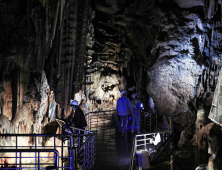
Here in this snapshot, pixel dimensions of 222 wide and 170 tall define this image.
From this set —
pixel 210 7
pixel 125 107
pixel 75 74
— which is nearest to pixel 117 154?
pixel 125 107

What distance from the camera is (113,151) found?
6207 millimetres

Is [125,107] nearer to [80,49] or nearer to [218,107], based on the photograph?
[80,49]

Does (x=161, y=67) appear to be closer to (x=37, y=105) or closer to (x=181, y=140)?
(x=181, y=140)

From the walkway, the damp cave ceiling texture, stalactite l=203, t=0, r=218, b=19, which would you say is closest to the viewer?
the walkway

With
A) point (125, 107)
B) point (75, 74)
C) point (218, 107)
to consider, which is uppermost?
point (75, 74)

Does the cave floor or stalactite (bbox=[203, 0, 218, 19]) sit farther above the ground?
stalactite (bbox=[203, 0, 218, 19])

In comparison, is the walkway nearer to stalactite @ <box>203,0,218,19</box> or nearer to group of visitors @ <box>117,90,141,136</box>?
group of visitors @ <box>117,90,141,136</box>

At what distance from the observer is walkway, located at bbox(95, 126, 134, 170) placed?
5174 mm

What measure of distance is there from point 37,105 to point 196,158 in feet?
19.2

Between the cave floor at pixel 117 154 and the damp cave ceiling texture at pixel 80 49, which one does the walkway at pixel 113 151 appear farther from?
the damp cave ceiling texture at pixel 80 49

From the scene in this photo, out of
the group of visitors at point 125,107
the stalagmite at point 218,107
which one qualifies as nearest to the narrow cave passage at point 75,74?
Answer: the group of visitors at point 125,107

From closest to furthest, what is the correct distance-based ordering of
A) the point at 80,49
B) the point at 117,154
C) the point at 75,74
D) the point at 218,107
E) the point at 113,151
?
the point at 218,107 → the point at 117,154 → the point at 113,151 → the point at 75,74 → the point at 80,49

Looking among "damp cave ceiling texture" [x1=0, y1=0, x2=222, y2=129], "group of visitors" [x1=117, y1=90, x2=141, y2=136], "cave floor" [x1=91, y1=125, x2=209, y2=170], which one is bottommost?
"cave floor" [x1=91, y1=125, x2=209, y2=170]

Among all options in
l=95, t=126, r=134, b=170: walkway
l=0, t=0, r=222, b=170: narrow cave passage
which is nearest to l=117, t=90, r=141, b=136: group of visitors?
l=0, t=0, r=222, b=170: narrow cave passage
